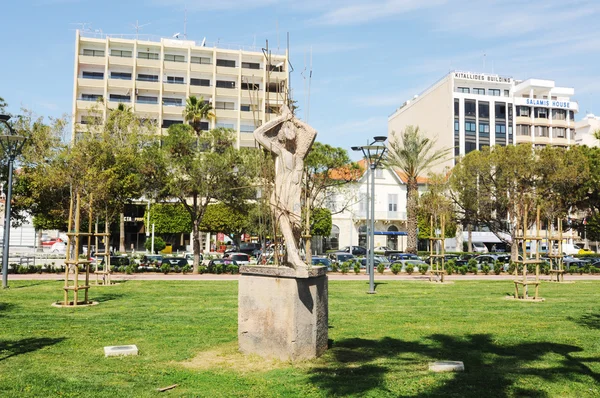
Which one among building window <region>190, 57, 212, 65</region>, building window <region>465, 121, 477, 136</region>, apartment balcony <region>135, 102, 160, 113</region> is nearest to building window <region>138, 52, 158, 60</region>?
building window <region>190, 57, 212, 65</region>

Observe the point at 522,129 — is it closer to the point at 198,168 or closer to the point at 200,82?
the point at 200,82

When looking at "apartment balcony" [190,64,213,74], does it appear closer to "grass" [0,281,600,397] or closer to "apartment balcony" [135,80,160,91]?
"apartment balcony" [135,80,160,91]

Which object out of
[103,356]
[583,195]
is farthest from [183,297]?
[583,195]

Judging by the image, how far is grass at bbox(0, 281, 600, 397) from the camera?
6.92 m

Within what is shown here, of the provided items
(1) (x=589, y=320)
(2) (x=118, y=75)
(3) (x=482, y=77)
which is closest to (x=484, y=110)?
(3) (x=482, y=77)

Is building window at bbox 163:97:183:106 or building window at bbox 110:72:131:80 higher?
building window at bbox 110:72:131:80

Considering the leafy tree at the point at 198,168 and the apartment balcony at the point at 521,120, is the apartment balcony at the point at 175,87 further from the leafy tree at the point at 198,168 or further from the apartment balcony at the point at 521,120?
the apartment balcony at the point at 521,120

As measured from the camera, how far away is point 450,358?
8.66 m

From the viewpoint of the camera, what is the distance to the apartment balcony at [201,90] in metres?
66.2

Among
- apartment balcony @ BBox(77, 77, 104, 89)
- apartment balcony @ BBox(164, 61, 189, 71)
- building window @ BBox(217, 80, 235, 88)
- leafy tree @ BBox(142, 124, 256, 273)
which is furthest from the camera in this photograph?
building window @ BBox(217, 80, 235, 88)

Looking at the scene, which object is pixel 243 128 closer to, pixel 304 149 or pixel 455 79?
pixel 455 79

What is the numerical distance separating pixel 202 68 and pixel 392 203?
27860 millimetres

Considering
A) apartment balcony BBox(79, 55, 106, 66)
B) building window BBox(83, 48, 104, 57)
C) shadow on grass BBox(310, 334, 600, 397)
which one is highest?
building window BBox(83, 48, 104, 57)

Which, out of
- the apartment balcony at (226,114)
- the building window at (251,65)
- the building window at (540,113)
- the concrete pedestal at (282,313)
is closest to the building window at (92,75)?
the apartment balcony at (226,114)
